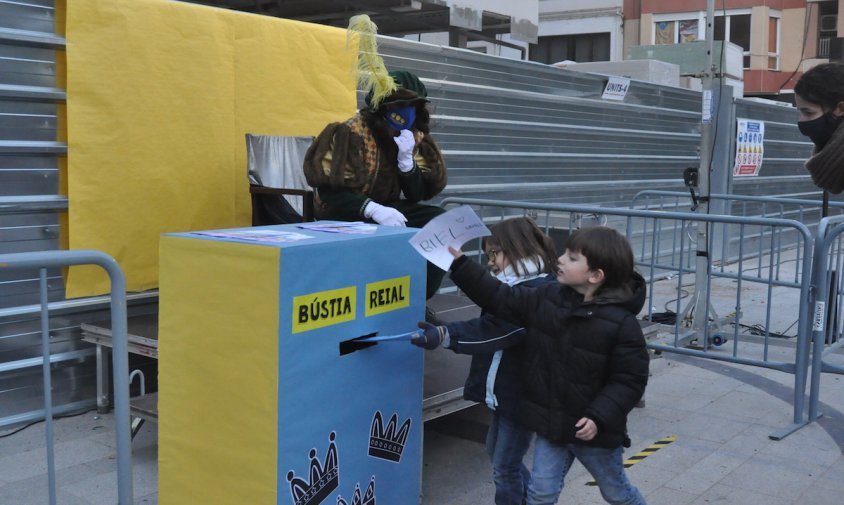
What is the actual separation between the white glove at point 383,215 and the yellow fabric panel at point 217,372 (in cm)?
186

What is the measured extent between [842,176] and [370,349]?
188 cm

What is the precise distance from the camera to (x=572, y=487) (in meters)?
4.64

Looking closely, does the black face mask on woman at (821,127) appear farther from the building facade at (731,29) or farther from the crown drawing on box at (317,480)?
the building facade at (731,29)

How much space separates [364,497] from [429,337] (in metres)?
0.66

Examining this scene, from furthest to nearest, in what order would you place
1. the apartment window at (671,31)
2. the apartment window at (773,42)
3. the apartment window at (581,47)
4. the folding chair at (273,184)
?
the apartment window at (581,47), the apartment window at (773,42), the apartment window at (671,31), the folding chair at (273,184)

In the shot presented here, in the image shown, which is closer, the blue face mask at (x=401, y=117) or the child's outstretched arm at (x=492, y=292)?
the child's outstretched arm at (x=492, y=292)

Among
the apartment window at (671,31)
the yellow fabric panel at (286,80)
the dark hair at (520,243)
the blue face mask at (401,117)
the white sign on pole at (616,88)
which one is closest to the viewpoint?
the dark hair at (520,243)

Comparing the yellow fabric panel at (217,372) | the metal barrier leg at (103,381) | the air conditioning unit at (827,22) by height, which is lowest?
the metal barrier leg at (103,381)

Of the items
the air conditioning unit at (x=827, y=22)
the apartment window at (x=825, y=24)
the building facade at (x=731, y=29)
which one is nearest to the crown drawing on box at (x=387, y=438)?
the building facade at (x=731, y=29)

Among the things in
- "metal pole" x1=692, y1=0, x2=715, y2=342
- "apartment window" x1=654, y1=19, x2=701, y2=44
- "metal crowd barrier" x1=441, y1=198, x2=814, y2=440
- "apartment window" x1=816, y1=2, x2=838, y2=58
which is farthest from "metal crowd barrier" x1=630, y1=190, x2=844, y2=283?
"apartment window" x1=816, y1=2, x2=838, y2=58

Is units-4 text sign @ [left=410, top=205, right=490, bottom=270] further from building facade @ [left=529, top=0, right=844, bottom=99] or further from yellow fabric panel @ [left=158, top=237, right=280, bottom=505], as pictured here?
building facade @ [left=529, top=0, right=844, bottom=99]

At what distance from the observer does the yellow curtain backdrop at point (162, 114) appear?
516 centimetres

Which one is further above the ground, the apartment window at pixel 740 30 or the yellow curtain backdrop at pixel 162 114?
the apartment window at pixel 740 30

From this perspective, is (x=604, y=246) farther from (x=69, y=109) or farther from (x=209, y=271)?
(x=69, y=109)
